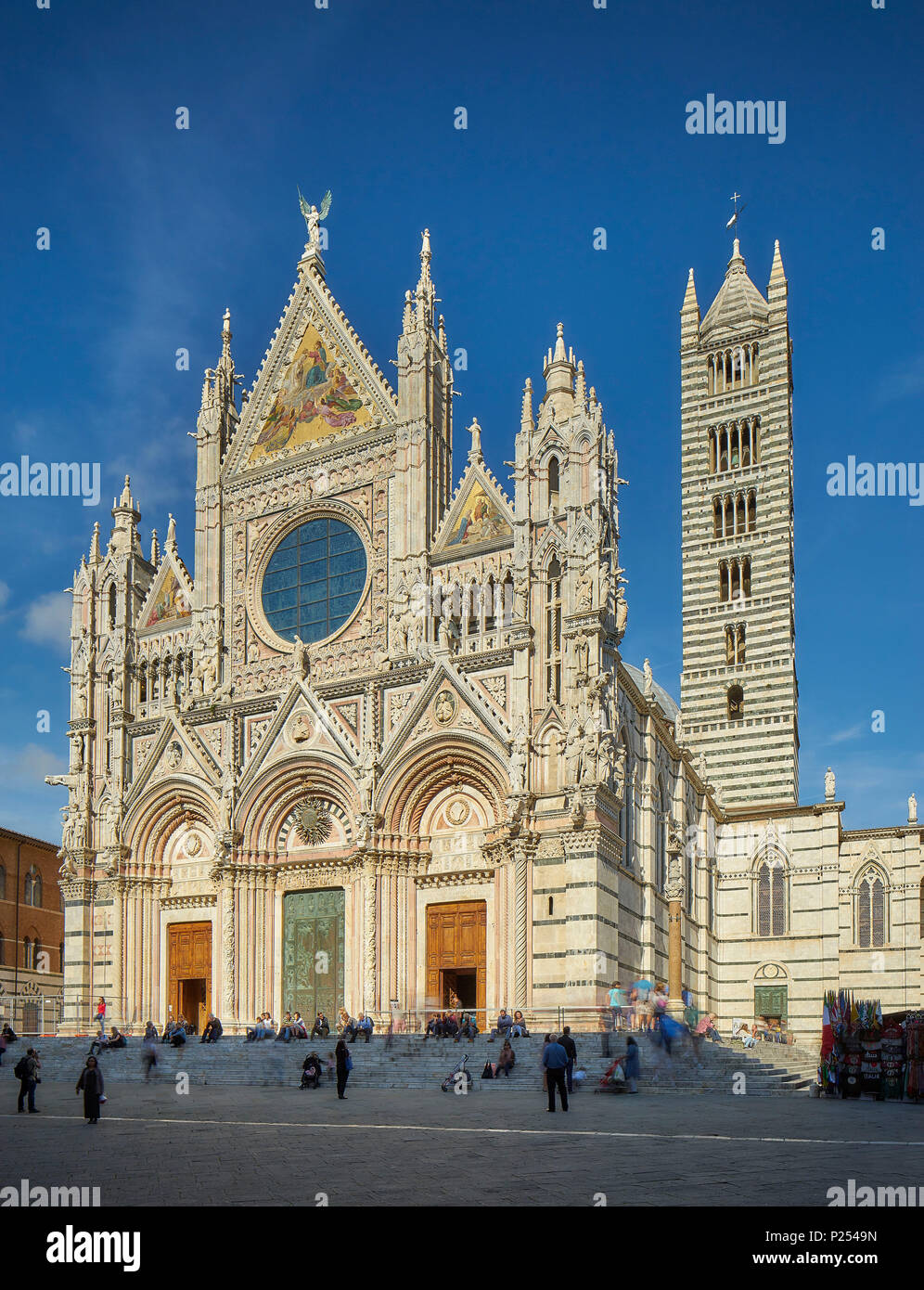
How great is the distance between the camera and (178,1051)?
32.2 meters

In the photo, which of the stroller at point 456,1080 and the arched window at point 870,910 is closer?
the stroller at point 456,1080

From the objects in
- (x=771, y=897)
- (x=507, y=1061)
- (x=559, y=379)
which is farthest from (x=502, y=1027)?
(x=771, y=897)

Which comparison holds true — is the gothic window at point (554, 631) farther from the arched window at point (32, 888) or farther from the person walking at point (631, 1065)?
the arched window at point (32, 888)

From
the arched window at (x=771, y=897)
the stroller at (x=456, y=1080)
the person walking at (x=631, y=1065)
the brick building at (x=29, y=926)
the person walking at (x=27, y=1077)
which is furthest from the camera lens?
the brick building at (x=29, y=926)

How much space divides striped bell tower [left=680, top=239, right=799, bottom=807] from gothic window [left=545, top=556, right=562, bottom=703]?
2283cm

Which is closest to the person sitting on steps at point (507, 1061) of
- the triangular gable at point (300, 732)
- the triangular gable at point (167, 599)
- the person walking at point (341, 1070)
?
the person walking at point (341, 1070)

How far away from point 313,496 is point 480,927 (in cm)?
1447

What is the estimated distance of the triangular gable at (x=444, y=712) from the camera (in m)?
34.6

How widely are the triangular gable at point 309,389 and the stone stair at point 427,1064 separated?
18.6 meters

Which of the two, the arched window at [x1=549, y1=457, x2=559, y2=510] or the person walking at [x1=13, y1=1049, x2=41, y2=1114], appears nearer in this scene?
the person walking at [x1=13, y1=1049, x2=41, y2=1114]

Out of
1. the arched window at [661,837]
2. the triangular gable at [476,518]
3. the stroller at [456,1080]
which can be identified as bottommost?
the stroller at [456,1080]

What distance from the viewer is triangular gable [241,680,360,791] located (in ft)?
123

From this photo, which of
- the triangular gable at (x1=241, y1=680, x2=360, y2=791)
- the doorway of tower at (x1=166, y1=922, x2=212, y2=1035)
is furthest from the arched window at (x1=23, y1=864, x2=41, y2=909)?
the triangular gable at (x1=241, y1=680, x2=360, y2=791)

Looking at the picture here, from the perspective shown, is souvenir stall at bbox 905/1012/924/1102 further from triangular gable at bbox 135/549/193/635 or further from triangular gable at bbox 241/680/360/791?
triangular gable at bbox 135/549/193/635
